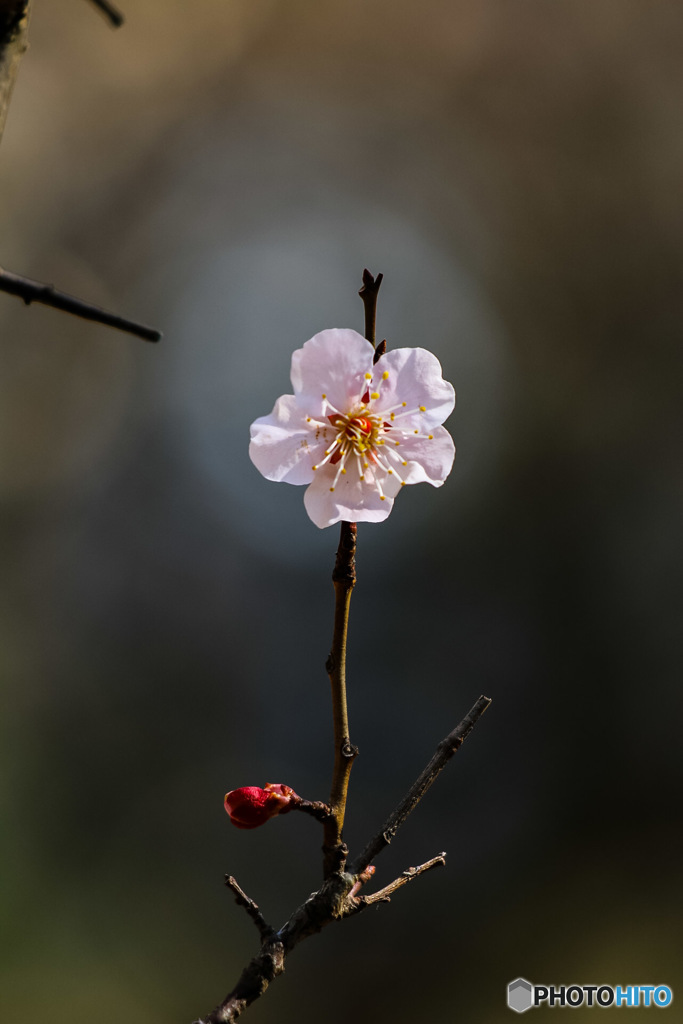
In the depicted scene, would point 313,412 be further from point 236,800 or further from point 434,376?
point 236,800

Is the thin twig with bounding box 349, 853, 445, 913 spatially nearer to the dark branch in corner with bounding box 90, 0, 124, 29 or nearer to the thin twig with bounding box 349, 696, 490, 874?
the thin twig with bounding box 349, 696, 490, 874

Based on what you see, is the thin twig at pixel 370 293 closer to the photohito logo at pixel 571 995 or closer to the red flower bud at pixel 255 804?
the red flower bud at pixel 255 804

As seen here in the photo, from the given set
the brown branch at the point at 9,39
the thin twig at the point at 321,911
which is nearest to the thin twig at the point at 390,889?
the thin twig at the point at 321,911

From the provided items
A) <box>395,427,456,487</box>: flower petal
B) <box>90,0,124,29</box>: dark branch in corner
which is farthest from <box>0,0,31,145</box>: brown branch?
<box>395,427,456,487</box>: flower petal

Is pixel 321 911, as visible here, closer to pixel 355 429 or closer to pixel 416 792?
pixel 416 792

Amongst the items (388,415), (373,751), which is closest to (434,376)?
(388,415)

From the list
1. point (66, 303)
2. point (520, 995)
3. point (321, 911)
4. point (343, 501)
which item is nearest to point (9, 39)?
point (66, 303)
